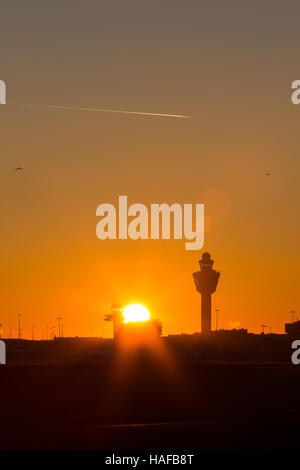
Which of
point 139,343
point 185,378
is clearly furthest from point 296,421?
point 139,343

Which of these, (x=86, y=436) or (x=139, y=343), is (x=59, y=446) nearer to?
(x=86, y=436)
